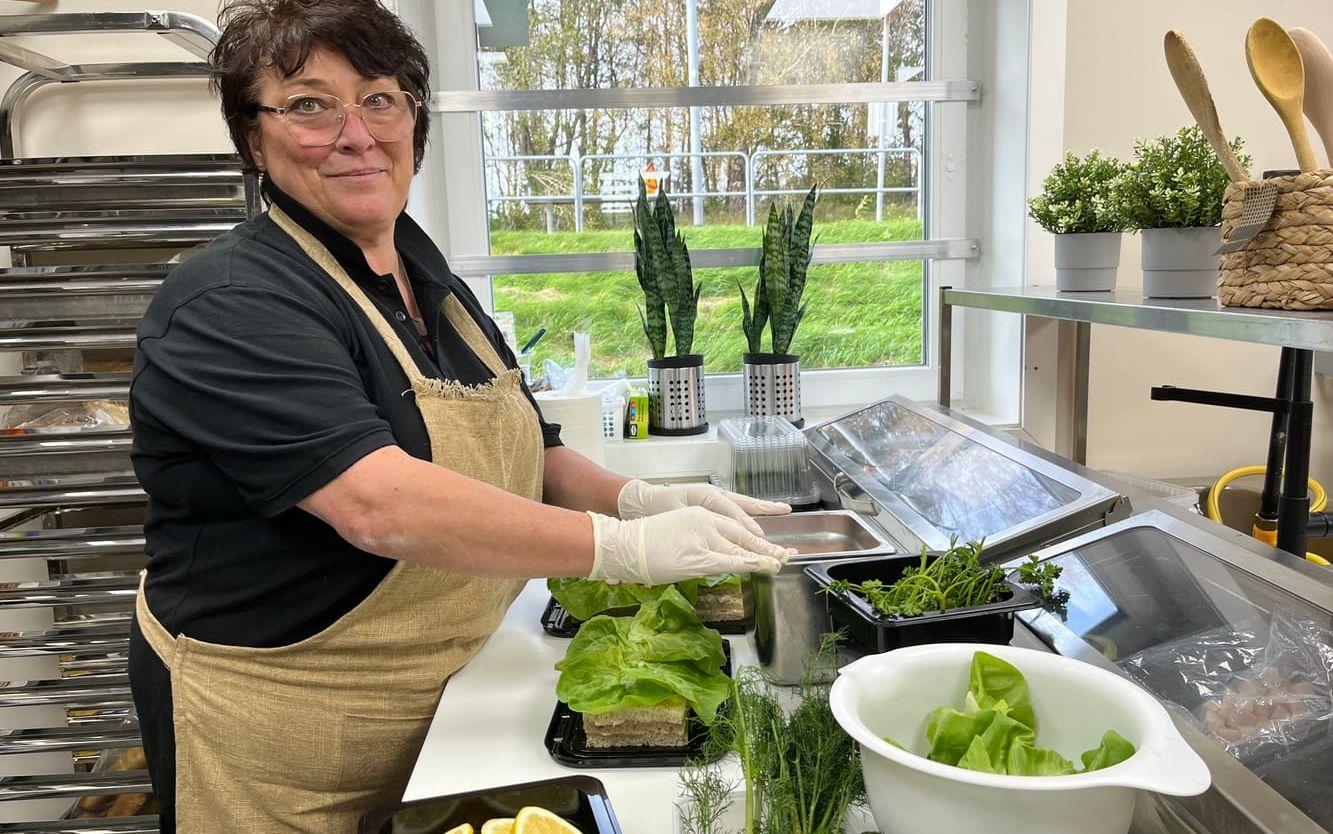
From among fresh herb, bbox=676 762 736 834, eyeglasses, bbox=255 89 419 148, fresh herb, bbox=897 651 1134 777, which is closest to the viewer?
fresh herb, bbox=897 651 1134 777

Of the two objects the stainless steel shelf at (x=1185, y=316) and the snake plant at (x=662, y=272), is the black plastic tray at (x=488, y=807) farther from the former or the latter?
the snake plant at (x=662, y=272)

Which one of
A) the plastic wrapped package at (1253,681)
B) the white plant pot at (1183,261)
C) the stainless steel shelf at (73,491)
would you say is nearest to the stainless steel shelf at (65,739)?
the stainless steel shelf at (73,491)

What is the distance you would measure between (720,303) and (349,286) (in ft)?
5.54

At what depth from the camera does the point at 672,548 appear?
1.35 metres

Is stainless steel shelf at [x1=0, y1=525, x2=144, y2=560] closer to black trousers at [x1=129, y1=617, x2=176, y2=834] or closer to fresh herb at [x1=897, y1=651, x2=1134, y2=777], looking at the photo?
black trousers at [x1=129, y1=617, x2=176, y2=834]

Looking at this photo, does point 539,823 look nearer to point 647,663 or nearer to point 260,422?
point 647,663

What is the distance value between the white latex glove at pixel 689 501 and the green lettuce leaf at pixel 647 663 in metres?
0.22

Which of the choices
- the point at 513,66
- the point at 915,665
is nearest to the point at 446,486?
the point at 915,665

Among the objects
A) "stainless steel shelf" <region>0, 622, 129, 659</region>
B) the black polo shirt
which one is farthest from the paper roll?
"stainless steel shelf" <region>0, 622, 129, 659</region>

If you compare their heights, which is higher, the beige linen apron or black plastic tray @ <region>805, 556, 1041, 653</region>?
black plastic tray @ <region>805, 556, 1041, 653</region>

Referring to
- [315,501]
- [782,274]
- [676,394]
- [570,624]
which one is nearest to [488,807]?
[315,501]

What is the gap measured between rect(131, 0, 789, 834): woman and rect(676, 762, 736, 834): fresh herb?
368mm

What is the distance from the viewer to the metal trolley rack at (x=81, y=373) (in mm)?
1996

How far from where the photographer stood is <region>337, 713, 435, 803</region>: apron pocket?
4.63 feet
